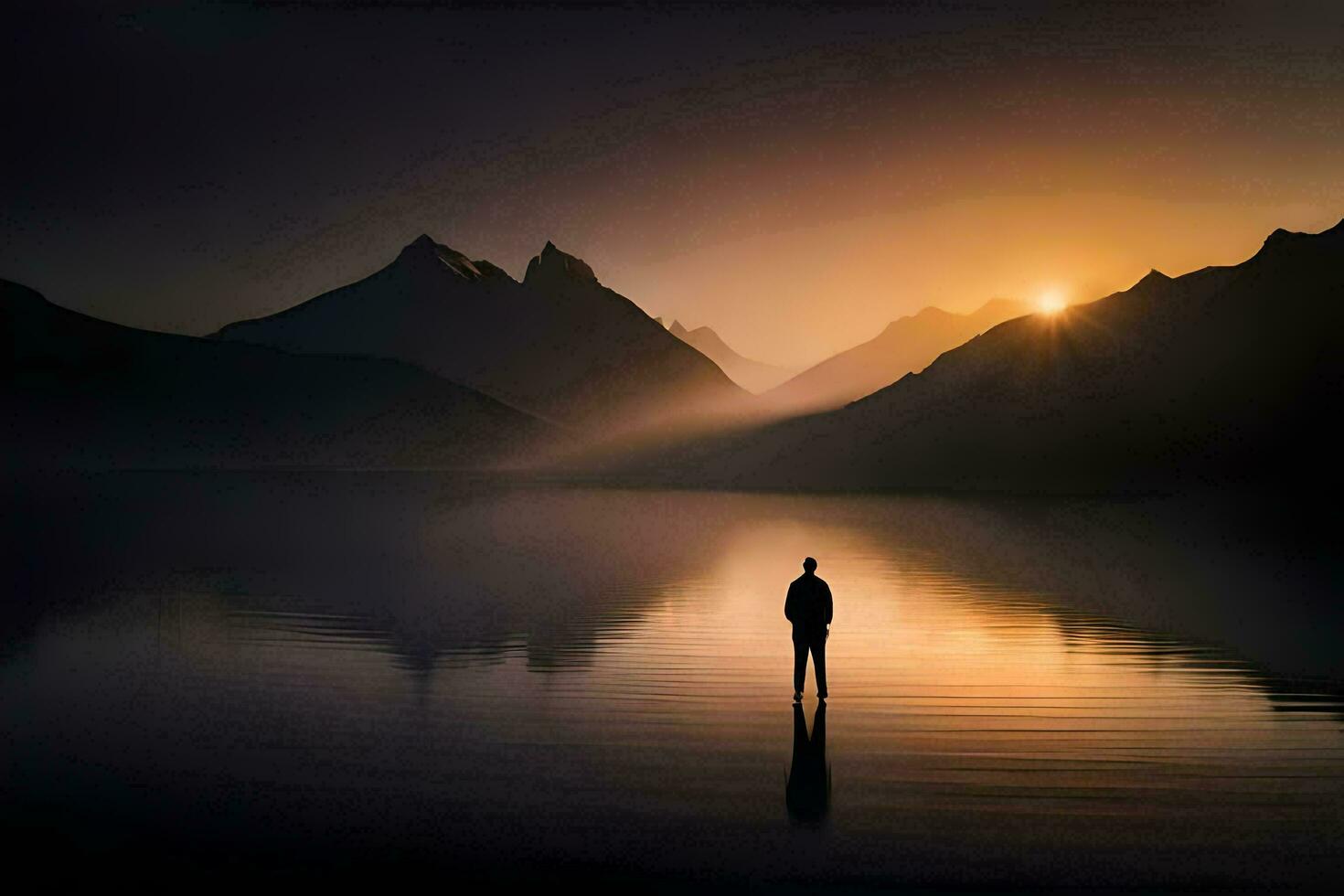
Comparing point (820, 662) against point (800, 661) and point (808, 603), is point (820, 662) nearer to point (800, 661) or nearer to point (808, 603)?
point (800, 661)

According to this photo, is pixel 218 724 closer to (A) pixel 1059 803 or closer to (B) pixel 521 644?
(B) pixel 521 644

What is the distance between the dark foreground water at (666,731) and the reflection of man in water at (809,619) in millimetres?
690

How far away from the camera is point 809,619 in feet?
55.1

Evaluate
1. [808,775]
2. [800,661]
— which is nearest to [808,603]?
[800,661]

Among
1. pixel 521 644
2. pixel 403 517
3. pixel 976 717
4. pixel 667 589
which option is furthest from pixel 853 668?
pixel 403 517

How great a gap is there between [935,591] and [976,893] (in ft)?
76.2

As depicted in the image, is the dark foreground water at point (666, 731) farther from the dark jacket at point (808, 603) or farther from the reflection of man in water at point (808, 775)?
the dark jacket at point (808, 603)

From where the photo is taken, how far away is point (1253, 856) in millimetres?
10133

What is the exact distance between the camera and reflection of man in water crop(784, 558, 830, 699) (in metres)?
16.7

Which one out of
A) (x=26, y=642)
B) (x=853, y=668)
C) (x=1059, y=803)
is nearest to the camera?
(x=1059, y=803)

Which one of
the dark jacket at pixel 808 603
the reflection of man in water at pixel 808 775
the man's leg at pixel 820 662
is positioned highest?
the dark jacket at pixel 808 603

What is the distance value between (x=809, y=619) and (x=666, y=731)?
3.01m

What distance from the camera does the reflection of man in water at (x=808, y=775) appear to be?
37.9ft

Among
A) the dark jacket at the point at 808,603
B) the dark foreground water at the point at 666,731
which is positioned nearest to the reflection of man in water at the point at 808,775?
the dark foreground water at the point at 666,731
